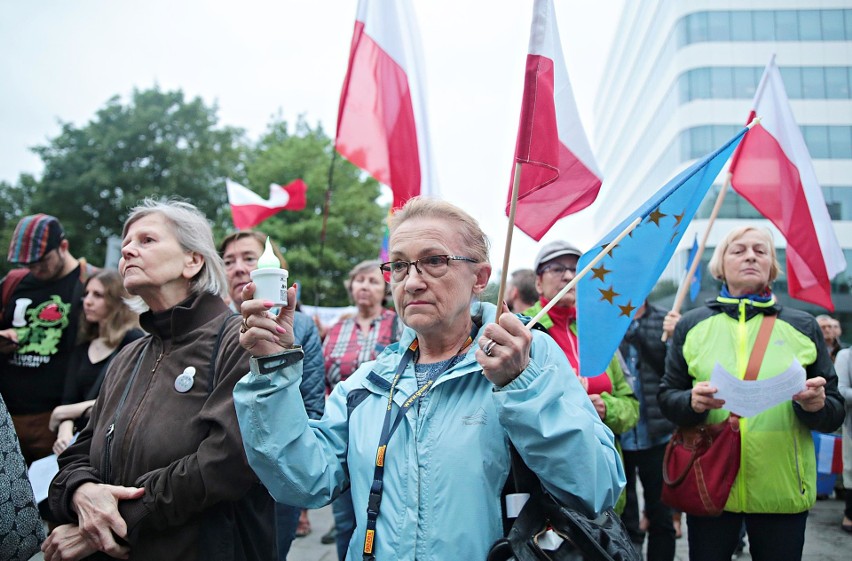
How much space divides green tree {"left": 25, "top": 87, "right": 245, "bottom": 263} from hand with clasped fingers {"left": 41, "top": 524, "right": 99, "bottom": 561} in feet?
90.5

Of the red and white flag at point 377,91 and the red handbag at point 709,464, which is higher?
the red and white flag at point 377,91

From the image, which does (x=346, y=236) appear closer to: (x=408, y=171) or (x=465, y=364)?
(x=408, y=171)

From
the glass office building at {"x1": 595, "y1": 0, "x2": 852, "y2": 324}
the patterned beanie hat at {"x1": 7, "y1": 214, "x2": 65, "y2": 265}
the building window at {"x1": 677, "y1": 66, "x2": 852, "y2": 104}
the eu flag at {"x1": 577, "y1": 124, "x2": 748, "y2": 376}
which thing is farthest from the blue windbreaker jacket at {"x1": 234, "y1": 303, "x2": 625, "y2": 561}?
the building window at {"x1": 677, "y1": 66, "x2": 852, "y2": 104}

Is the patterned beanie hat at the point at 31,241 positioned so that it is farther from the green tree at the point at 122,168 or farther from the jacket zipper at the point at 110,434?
the green tree at the point at 122,168

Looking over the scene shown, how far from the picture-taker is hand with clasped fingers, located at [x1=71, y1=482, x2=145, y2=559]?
2.23m

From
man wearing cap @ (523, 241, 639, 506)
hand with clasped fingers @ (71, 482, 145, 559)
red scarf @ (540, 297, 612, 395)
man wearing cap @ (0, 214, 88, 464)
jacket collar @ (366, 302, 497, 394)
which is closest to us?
jacket collar @ (366, 302, 497, 394)

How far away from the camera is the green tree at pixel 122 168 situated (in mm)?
28125

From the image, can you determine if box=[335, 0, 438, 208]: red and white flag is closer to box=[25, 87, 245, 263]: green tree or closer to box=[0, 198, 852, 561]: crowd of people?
box=[0, 198, 852, 561]: crowd of people

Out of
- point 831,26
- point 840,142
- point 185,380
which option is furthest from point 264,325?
point 831,26

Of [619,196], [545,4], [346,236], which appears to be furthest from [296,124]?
[545,4]

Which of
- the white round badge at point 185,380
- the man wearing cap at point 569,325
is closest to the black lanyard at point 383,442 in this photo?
the white round badge at point 185,380

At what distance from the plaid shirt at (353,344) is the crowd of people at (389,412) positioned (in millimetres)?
1461

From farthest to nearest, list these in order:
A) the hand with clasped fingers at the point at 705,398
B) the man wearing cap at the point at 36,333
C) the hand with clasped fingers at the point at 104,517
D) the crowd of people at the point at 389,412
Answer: the man wearing cap at the point at 36,333
the hand with clasped fingers at the point at 705,398
the hand with clasped fingers at the point at 104,517
the crowd of people at the point at 389,412

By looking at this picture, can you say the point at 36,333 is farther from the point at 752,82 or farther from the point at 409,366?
the point at 752,82
